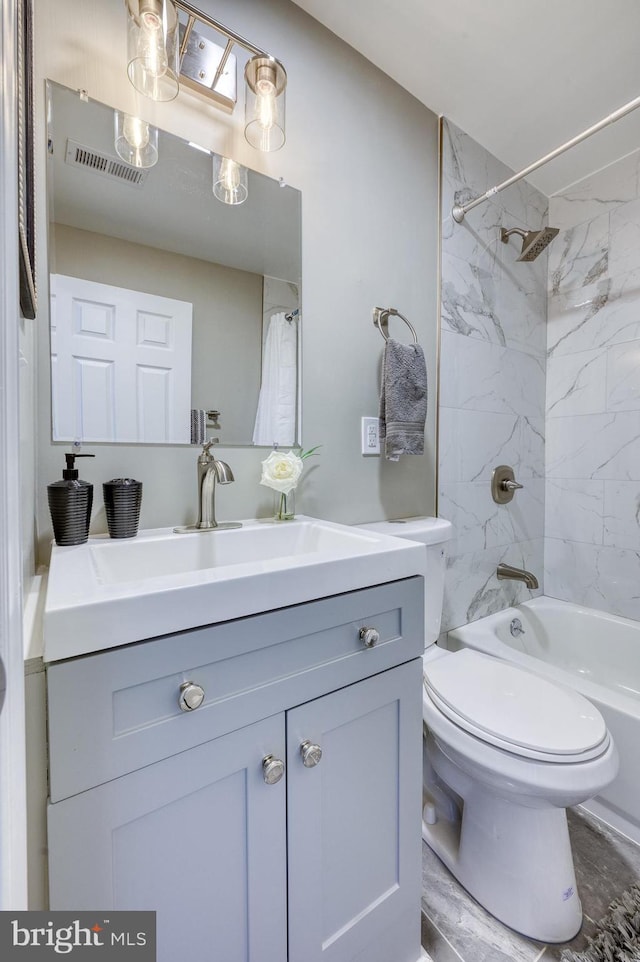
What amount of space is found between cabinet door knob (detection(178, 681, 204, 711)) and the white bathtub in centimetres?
121

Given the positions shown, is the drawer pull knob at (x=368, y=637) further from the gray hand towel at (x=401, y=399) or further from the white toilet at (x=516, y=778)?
the gray hand towel at (x=401, y=399)

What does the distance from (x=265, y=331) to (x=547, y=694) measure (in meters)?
1.25

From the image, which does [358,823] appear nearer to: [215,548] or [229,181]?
[215,548]

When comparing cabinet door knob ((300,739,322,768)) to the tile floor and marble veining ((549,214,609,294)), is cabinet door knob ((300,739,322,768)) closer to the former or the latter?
the tile floor

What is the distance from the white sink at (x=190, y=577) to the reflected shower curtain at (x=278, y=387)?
288 mm

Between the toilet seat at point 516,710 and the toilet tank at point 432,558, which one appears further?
the toilet tank at point 432,558

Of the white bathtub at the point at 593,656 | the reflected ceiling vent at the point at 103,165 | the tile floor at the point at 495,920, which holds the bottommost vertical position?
the tile floor at the point at 495,920

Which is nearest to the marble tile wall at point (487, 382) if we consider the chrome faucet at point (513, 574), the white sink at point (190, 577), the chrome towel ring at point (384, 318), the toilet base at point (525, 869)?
the chrome faucet at point (513, 574)

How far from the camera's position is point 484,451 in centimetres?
178

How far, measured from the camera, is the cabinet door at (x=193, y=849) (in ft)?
1.66

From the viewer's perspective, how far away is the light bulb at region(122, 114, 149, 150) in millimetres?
960

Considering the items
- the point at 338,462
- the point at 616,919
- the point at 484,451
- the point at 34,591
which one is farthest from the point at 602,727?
the point at 34,591

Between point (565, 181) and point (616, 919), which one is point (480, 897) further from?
point (565, 181)

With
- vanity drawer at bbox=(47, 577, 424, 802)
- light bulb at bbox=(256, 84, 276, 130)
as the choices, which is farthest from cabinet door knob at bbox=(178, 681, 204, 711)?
light bulb at bbox=(256, 84, 276, 130)
